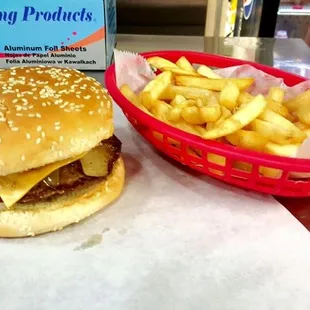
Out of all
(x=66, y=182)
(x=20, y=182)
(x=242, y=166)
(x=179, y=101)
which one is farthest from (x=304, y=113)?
(x=20, y=182)

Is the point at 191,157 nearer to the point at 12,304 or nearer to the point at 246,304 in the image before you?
the point at 246,304

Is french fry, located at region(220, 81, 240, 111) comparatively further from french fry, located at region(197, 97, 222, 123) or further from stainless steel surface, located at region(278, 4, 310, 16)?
stainless steel surface, located at region(278, 4, 310, 16)

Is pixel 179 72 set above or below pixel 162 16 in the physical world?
above

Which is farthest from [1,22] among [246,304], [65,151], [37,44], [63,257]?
[246,304]

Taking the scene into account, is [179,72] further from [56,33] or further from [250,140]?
[56,33]

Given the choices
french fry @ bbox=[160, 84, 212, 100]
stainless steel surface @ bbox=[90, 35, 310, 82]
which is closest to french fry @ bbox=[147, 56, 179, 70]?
french fry @ bbox=[160, 84, 212, 100]
